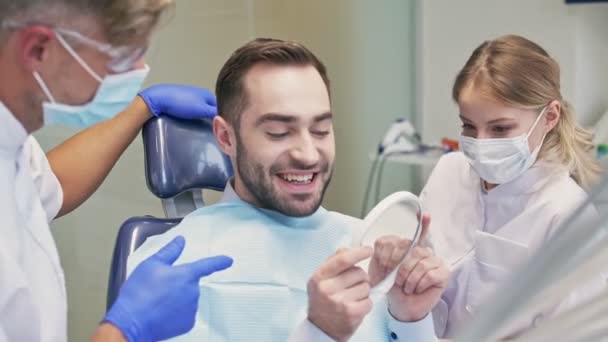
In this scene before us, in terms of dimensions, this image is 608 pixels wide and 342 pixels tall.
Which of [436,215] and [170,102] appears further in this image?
[436,215]

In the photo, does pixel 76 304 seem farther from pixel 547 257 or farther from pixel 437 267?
pixel 547 257

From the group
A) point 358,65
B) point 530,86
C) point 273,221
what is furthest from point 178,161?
point 358,65

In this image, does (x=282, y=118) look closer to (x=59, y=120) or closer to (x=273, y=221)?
(x=273, y=221)

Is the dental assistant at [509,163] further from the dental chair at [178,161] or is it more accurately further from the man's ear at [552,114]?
the dental chair at [178,161]

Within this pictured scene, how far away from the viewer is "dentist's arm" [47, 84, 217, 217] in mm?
1734

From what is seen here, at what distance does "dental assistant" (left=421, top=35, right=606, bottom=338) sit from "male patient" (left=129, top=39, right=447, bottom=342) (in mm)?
298

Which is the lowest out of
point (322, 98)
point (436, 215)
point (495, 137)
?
point (436, 215)

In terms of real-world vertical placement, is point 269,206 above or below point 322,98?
below

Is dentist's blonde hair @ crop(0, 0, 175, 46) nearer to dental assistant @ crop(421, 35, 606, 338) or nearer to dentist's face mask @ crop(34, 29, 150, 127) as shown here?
dentist's face mask @ crop(34, 29, 150, 127)

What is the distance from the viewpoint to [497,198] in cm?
188

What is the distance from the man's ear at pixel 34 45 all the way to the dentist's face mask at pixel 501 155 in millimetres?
1034

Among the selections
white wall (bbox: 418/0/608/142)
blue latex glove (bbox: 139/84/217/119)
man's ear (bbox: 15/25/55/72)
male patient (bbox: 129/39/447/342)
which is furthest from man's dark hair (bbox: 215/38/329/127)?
white wall (bbox: 418/0/608/142)

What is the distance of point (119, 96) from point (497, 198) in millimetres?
1009

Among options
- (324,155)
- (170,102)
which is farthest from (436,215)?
(170,102)
